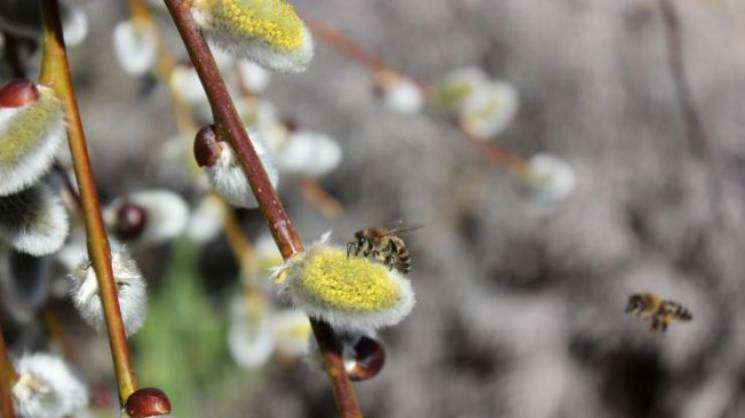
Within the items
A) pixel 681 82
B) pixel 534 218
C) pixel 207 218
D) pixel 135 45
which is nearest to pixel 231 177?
pixel 135 45

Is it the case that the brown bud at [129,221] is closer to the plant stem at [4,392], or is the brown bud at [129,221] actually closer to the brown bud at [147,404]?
the plant stem at [4,392]

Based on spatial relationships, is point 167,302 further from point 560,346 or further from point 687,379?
point 687,379

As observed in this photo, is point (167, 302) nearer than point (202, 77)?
No

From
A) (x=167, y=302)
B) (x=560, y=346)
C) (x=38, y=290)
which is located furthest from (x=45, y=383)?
(x=560, y=346)

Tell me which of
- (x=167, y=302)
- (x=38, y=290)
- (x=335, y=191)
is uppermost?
(x=38, y=290)

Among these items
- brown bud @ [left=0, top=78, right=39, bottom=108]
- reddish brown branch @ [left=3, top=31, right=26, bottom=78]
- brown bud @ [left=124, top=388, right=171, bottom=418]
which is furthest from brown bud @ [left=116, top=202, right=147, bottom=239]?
brown bud @ [left=124, top=388, right=171, bottom=418]

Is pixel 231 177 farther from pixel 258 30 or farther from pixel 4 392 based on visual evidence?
pixel 4 392

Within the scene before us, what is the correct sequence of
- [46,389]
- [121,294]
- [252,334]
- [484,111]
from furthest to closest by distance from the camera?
[484,111], [252,334], [46,389], [121,294]
